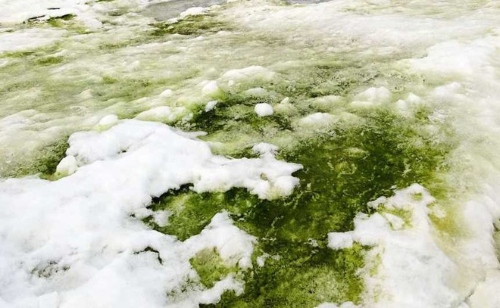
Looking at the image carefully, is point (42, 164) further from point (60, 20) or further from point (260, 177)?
point (60, 20)

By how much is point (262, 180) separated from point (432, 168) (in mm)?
1592

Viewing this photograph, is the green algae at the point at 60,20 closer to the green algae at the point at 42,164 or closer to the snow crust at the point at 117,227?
the green algae at the point at 42,164

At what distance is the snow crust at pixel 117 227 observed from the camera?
2922mm

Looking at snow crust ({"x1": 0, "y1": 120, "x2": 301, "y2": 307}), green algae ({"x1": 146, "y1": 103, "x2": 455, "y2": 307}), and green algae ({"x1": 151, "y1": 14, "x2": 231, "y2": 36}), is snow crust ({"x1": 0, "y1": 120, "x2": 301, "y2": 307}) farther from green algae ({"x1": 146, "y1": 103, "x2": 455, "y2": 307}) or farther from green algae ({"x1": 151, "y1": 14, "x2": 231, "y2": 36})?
green algae ({"x1": 151, "y1": 14, "x2": 231, "y2": 36})

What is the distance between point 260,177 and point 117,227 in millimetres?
1335

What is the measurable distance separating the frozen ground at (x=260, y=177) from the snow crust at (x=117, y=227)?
0.01m

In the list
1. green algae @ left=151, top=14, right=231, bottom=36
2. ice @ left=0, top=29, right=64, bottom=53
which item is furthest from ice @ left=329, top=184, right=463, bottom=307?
ice @ left=0, top=29, right=64, bottom=53

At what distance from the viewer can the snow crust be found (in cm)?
292

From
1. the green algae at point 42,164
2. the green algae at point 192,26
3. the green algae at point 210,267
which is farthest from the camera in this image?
the green algae at point 192,26

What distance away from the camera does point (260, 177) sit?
156 inches

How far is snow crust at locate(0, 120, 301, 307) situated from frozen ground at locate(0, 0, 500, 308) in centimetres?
1

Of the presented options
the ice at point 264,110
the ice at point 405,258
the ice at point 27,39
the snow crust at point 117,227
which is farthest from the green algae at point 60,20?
the ice at point 405,258

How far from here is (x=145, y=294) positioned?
113 inches

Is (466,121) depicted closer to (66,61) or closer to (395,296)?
(395,296)
